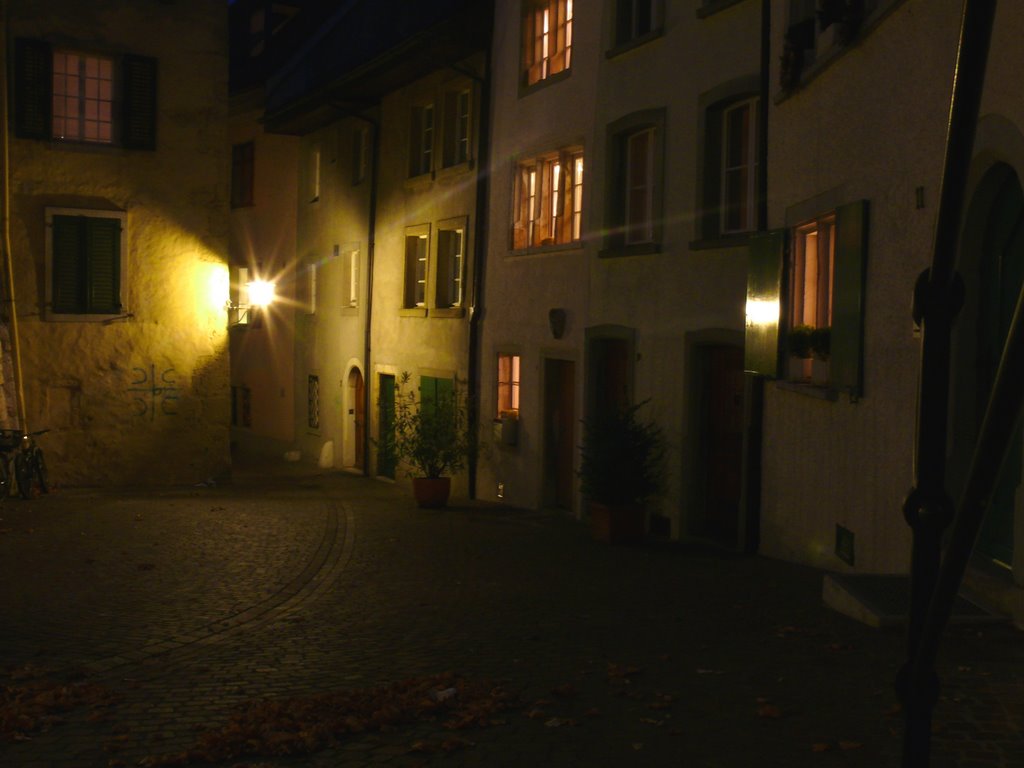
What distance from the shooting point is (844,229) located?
9.97m

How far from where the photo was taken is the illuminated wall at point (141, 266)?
19531 mm

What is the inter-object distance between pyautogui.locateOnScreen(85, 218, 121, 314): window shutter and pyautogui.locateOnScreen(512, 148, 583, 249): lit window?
6567 millimetres

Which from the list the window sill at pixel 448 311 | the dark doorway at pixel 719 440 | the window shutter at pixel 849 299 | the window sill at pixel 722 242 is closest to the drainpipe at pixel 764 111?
the window sill at pixel 722 242

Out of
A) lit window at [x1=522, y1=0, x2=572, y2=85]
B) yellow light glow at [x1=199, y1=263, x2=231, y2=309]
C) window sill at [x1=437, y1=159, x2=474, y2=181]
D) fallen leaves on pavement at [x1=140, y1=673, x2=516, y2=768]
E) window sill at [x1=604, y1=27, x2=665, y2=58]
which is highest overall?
lit window at [x1=522, y1=0, x2=572, y2=85]

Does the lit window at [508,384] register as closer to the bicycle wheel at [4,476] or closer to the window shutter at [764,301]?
the window shutter at [764,301]

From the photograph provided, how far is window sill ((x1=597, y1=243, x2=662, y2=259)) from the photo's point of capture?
14867 millimetres

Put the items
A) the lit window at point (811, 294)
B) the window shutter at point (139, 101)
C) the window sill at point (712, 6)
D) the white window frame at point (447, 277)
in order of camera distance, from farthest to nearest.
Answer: the white window frame at point (447, 277) → the window shutter at point (139, 101) → the window sill at point (712, 6) → the lit window at point (811, 294)

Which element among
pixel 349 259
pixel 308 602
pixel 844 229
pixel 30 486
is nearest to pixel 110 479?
pixel 30 486

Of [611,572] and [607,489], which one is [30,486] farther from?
[611,572]

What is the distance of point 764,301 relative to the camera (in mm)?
11742

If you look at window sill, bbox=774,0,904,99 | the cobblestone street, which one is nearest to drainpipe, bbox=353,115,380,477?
the cobblestone street

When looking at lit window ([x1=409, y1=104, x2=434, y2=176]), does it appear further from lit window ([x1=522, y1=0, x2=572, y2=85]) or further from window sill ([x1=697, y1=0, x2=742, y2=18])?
window sill ([x1=697, y1=0, x2=742, y2=18])

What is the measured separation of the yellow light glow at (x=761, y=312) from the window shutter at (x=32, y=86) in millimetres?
12575

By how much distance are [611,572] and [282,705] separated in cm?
536
